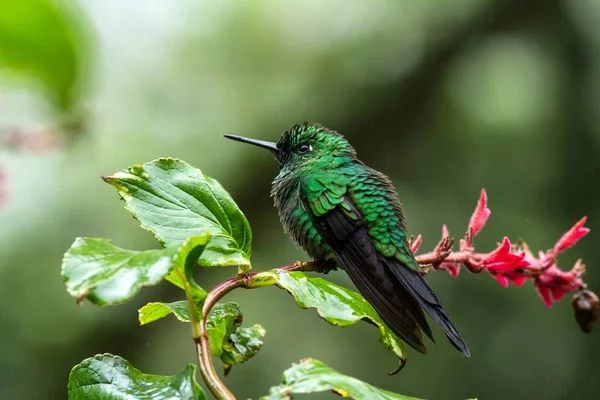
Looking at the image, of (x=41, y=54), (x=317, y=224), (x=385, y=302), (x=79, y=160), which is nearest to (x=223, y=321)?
(x=385, y=302)

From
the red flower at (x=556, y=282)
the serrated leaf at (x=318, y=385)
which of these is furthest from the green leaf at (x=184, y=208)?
the red flower at (x=556, y=282)

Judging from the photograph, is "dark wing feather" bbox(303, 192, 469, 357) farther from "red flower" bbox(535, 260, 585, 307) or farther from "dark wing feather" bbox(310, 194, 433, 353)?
"red flower" bbox(535, 260, 585, 307)

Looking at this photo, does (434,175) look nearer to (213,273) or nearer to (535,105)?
(535,105)

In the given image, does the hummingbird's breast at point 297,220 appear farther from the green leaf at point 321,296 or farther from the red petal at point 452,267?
the green leaf at point 321,296

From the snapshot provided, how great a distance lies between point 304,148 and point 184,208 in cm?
107

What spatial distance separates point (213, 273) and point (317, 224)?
93.2 inches

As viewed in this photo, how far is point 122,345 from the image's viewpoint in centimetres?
391

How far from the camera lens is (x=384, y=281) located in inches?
61.4

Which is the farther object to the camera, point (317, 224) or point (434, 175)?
point (434, 175)

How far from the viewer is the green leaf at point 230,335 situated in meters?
1.07

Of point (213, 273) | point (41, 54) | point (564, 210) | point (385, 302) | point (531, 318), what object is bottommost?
point (531, 318)

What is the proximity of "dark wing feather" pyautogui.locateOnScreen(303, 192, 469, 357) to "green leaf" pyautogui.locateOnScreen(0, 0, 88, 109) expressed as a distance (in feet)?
2.35

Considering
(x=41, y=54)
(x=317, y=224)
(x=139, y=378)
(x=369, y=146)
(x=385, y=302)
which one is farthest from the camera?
(x=369, y=146)

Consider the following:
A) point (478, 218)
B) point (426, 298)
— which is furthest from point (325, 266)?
point (478, 218)
